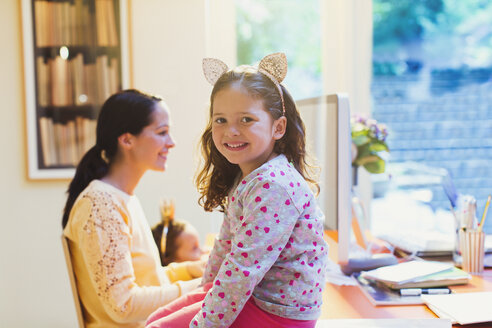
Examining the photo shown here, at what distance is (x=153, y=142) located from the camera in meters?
1.73

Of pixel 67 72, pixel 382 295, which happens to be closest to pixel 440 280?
pixel 382 295

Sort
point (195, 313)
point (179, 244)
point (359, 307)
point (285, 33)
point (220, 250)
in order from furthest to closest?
point (285, 33)
point (179, 244)
point (359, 307)
point (220, 250)
point (195, 313)

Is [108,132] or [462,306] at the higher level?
[108,132]

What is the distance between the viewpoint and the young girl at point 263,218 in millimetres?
997

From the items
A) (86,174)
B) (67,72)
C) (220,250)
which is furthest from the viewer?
(67,72)

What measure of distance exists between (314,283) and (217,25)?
2.07 metres

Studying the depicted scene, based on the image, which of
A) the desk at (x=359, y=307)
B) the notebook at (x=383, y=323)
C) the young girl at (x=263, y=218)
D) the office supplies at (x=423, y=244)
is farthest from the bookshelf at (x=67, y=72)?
A: the notebook at (x=383, y=323)

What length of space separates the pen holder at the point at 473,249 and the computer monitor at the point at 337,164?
0.24m

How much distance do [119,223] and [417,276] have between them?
2.78 ft

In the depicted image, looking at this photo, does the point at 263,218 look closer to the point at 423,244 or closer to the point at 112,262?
the point at 112,262

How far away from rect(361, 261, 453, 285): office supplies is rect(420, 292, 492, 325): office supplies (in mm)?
97

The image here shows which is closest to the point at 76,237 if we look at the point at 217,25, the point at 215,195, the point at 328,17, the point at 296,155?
the point at 215,195

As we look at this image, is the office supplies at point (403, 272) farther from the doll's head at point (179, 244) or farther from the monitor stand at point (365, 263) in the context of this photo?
the doll's head at point (179, 244)

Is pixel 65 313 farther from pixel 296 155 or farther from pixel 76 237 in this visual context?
pixel 296 155
